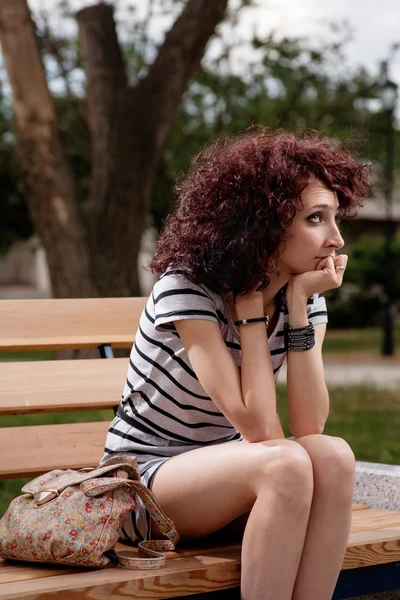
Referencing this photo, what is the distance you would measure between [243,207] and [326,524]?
0.92 metres

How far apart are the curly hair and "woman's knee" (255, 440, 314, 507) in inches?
20.0

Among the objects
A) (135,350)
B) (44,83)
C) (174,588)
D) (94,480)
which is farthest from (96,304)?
(44,83)

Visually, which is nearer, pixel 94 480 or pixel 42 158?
pixel 94 480

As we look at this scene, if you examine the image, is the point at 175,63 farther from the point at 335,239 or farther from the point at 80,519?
the point at 80,519

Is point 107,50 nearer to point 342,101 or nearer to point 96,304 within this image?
point 96,304

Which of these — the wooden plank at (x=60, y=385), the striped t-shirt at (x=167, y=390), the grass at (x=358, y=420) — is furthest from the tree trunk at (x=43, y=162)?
the striped t-shirt at (x=167, y=390)

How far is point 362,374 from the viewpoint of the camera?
599 inches

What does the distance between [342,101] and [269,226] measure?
18220mm

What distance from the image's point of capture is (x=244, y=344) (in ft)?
9.18

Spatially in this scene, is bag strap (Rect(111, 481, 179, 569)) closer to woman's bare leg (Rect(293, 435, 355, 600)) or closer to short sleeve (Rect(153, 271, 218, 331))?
woman's bare leg (Rect(293, 435, 355, 600))

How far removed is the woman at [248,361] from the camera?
2.59 meters

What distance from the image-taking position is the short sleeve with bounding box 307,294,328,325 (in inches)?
124

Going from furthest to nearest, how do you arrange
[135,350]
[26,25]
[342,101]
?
1. [342,101]
2. [26,25]
3. [135,350]

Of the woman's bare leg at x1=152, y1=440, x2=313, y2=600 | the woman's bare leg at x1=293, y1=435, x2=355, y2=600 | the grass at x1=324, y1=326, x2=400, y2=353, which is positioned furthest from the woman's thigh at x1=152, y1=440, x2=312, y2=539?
the grass at x1=324, y1=326, x2=400, y2=353
